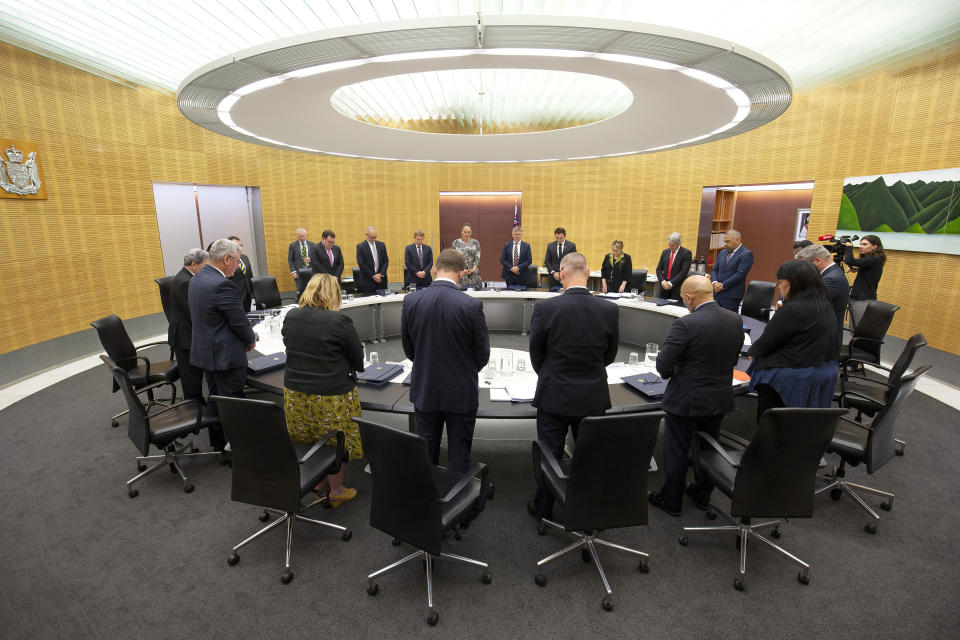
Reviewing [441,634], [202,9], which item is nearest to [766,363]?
[441,634]

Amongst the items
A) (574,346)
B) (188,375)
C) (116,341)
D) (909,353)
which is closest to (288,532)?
(574,346)

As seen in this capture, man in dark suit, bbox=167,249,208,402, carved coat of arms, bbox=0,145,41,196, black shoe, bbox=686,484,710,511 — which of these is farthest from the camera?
carved coat of arms, bbox=0,145,41,196

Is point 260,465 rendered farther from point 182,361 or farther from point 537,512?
point 182,361

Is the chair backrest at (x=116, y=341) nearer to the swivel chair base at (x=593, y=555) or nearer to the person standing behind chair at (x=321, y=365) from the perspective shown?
the person standing behind chair at (x=321, y=365)

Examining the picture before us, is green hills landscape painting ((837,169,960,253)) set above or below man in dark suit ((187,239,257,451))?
above

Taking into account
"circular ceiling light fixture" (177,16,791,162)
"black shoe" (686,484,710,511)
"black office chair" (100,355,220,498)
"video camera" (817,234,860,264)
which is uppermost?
"circular ceiling light fixture" (177,16,791,162)

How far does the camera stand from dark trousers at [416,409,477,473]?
276 cm

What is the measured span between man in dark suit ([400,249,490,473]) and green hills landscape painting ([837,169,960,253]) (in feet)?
22.7

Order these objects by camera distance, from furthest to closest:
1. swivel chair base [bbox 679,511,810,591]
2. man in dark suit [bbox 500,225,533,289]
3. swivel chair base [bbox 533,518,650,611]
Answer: man in dark suit [bbox 500,225,533,289] → swivel chair base [bbox 679,511,810,591] → swivel chair base [bbox 533,518,650,611]

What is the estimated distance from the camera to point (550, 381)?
259 centimetres

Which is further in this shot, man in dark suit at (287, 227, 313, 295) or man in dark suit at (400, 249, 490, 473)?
man in dark suit at (287, 227, 313, 295)

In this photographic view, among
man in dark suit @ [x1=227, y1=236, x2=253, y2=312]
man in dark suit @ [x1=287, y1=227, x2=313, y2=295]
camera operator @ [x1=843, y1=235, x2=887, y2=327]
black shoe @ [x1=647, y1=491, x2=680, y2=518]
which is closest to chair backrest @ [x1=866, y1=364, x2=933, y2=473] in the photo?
black shoe @ [x1=647, y1=491, x2=680, y2=518]

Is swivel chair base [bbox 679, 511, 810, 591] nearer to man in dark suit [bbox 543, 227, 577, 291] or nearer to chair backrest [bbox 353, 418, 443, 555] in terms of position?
chair backrest [bbox 353, 418, 443, 555]

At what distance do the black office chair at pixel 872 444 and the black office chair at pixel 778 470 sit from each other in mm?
736
